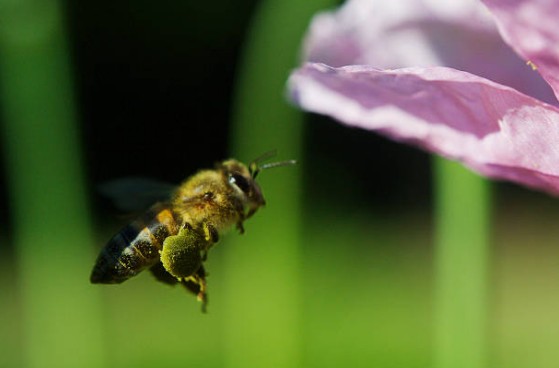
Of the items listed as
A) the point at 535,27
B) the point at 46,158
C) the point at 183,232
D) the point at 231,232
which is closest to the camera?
the point at 535,27

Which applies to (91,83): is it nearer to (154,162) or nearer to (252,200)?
(154,162)

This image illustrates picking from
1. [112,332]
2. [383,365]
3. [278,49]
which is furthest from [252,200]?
[112,332]

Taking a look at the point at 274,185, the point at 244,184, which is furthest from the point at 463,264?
the point at 274,185

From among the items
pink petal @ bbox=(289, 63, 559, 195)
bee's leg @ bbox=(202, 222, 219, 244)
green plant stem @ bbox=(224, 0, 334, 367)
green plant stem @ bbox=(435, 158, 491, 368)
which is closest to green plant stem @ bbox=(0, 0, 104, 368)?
green plant stem @ bbox=(224, 0, 334, 367)

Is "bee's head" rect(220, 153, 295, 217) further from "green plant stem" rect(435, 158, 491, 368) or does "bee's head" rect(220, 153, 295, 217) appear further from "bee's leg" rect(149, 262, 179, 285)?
"green plant stem" rect(435, 158, 491, 368)

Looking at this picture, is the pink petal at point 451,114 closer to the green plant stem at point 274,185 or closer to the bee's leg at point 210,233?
the bee's leg at point 210,233

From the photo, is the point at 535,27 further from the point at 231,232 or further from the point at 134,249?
the point at 231,232
